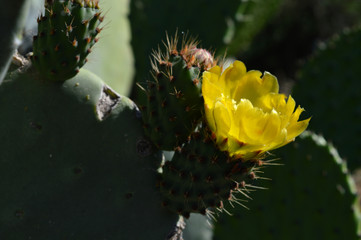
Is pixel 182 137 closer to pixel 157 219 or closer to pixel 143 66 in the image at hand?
pixel 157 219

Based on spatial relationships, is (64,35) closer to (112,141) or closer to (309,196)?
(112,141)

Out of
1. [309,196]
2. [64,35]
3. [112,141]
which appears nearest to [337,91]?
[309,196]

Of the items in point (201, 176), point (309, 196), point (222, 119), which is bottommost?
point (309, 196)

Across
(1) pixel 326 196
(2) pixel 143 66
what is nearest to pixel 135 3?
(2) pixel 143 66

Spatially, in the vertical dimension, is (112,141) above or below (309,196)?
above

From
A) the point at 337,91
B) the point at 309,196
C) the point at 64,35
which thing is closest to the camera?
the point at 64,35

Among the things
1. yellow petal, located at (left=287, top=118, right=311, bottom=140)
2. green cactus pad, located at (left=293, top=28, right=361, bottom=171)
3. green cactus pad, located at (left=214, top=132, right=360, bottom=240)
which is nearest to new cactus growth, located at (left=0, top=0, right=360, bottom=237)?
yellow petal, located at (left=287, top=118, right=311, bottom=140)

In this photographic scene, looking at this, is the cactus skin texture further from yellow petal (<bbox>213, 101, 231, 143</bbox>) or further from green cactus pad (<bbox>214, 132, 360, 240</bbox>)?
green cactus pad (<bbox>214, 132, 360, 240</bbox>)

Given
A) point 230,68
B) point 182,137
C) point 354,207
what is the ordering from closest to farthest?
point 230,68 < point 182,137 < point 354,207
